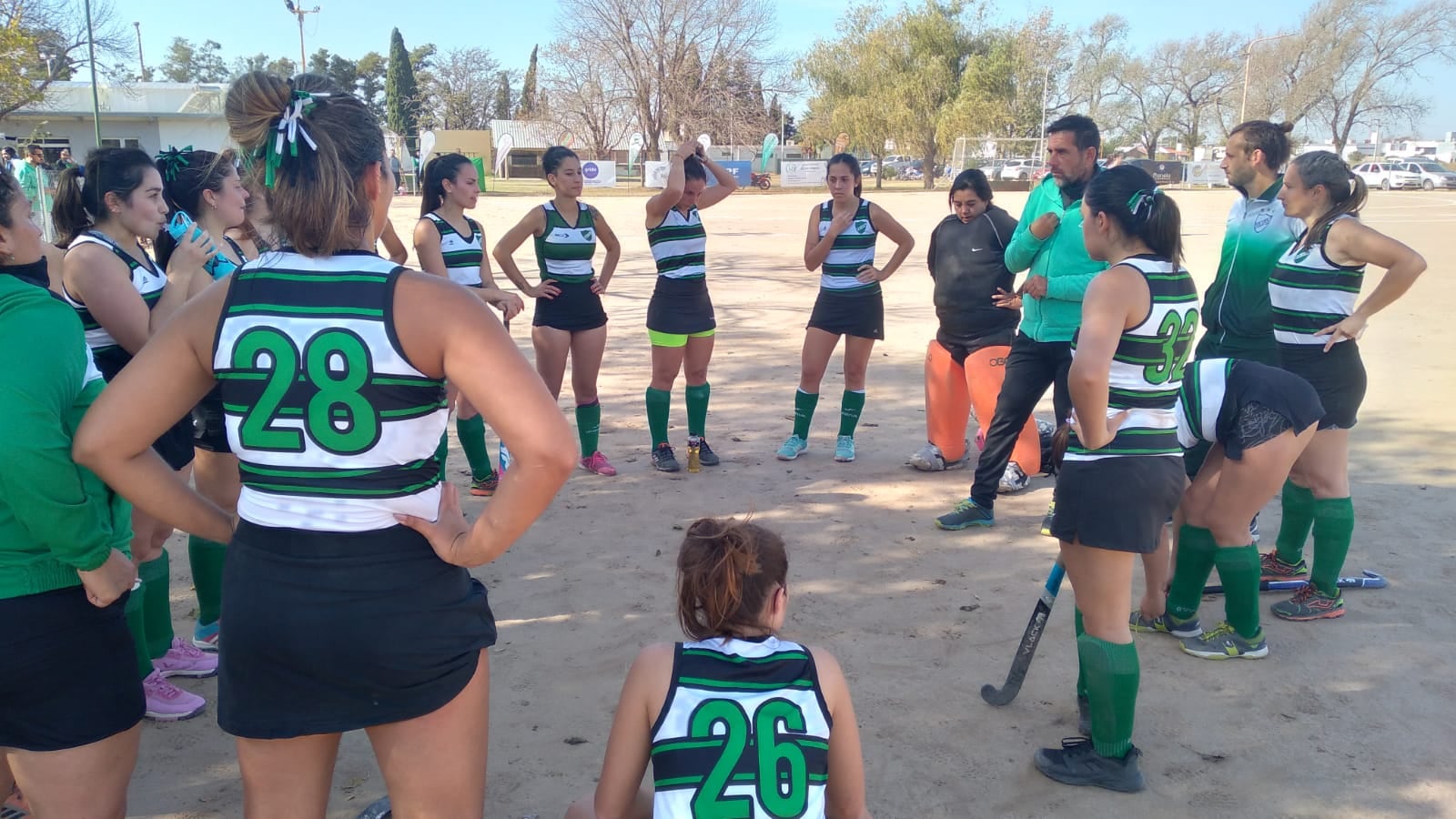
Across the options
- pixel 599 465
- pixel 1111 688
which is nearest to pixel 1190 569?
pixel 1111 688

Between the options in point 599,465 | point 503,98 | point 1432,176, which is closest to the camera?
point 599,465

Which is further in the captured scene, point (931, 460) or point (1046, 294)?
point (931, 460)

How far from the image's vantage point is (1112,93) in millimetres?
68375

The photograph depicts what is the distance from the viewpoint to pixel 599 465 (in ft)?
20.4

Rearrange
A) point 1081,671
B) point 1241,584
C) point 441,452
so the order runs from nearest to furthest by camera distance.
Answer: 1. point 441,452
2. point 1081,671
3. point 1241,584

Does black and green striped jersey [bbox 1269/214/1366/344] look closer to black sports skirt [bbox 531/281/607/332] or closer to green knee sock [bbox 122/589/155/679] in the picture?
black sports skirt [bbox 531/281/607/332]

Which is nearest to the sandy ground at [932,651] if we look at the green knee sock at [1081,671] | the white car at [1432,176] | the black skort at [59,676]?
the green knee sock at [1081,671]

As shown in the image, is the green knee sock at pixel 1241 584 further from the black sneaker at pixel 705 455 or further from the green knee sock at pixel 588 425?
the green knee sock at pixel 588 425

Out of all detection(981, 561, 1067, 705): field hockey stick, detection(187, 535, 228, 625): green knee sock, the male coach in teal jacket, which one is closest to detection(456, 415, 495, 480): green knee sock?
detection(187, 535, 228, 625): green knee sock

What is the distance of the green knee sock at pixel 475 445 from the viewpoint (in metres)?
5.78

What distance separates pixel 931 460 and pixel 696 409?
1599 mm

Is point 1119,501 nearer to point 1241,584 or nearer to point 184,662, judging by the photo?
point 1241,584

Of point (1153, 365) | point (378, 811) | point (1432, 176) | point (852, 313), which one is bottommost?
point (378, 811)

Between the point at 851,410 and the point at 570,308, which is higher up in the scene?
the point at 570,308
